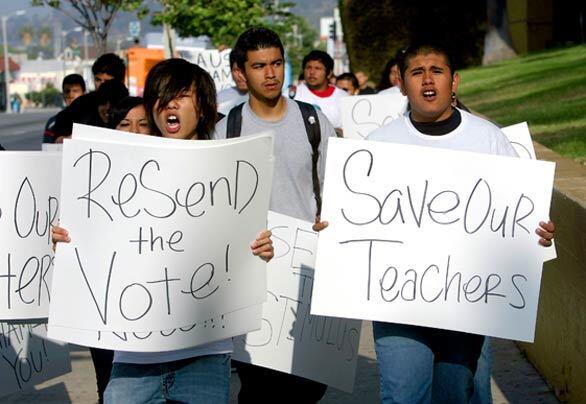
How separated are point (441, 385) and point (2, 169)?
5.77 feet

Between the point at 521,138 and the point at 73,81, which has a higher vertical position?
the point at 521,138

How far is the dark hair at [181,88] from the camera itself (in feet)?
14.2

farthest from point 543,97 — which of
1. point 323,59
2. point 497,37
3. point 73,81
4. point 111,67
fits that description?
point 497,37

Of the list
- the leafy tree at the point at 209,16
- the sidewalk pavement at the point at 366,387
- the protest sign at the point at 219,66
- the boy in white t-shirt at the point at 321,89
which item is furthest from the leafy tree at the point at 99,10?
the sidewalk pavement at the point at 366,387

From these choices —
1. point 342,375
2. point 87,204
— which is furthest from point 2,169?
point 342,375

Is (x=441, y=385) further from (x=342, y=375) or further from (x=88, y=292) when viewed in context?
(x=88, y=292)

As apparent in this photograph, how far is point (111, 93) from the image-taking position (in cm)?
747

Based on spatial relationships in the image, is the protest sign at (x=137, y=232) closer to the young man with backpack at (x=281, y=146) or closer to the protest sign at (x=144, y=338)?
the protest sign at (x=144, y=338)

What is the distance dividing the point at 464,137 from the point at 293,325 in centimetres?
129

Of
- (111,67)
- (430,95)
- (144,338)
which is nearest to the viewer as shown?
(144,338)

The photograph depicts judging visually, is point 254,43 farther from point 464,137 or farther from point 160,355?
point 160,355

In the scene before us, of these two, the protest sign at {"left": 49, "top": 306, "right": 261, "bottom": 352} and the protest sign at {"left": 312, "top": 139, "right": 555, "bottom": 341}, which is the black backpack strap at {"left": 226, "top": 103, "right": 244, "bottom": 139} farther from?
the protest sign at {"left": 49, "top": 306, "right": 261, "bottom": 352}

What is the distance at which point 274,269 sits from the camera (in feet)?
18.2

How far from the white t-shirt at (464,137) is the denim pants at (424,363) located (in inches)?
25.8
